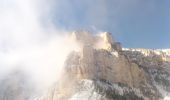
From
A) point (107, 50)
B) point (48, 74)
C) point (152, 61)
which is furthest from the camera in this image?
point (152, 61)

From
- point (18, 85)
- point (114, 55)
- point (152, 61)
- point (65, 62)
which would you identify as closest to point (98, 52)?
point (114, 55)

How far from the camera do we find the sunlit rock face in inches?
5197

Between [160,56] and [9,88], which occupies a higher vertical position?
[160,56]

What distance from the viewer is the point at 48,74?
144m

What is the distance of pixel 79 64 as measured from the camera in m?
139

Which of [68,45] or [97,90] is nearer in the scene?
[97,90]

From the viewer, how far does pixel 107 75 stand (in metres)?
145

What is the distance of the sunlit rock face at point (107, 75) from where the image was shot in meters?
132

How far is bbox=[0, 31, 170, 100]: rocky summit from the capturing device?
132000mm

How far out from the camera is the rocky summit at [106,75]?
132 m

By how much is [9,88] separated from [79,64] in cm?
2623

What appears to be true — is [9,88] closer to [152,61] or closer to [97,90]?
[97,90]

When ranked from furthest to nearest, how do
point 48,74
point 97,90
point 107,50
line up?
point 107,50 < point 48,74 < point 97,90

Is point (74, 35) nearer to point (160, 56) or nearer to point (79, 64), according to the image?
point (79, 64)
